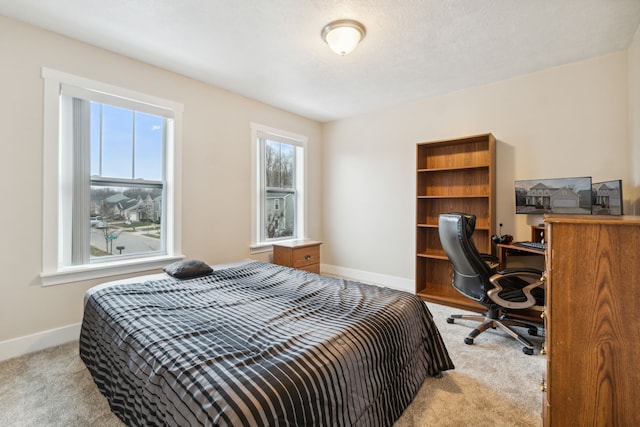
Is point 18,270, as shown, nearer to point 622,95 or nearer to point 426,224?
point 426,224

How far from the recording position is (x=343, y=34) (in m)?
2.21

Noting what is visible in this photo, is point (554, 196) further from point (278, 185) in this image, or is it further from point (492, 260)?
point (278, 185)

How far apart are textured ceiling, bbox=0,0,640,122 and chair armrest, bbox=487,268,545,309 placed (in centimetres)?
194

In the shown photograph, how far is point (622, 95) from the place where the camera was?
264 cm

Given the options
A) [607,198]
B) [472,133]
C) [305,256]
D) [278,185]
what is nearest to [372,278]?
[305,256]

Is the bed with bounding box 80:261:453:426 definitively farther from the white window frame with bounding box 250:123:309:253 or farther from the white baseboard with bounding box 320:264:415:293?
the white baseboard with bounding box 320:264:415:293

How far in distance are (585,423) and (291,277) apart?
1.86m

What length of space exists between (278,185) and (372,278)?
205 centimetres

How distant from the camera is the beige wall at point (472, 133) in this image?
2.72 m

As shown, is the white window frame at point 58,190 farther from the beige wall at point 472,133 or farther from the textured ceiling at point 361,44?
the beige wall at point 472,133

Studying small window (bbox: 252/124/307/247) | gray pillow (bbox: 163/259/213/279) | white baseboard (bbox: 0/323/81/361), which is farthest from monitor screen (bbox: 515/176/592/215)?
white baseboard (bbox: 0/323/81/361)

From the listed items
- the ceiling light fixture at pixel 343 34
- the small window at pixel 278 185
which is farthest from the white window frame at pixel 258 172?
the ceiling light fixture at pixel 343 34

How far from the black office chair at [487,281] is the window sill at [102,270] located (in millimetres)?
2807

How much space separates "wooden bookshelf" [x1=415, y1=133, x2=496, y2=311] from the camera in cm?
323
